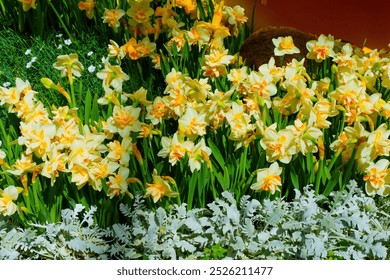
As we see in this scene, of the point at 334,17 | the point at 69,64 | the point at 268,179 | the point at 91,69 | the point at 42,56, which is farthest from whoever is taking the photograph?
the point at 334,17

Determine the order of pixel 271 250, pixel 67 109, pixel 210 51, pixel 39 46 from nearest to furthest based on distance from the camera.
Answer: pixel 271 250 → pixel 67 109 → pixel 210 51 → pixel 39 46

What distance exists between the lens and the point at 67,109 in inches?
85.4

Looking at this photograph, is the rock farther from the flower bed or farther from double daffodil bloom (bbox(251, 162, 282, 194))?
double daffodil bloom (bbox(251, 162, 282, 194))

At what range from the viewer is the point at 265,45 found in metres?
2.73

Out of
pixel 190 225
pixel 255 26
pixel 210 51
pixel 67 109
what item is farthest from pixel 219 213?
pixel 255 26

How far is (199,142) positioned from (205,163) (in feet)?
0.21

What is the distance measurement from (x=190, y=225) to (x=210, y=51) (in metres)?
0.80

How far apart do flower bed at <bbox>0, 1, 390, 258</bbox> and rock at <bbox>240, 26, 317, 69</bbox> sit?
1.32ft

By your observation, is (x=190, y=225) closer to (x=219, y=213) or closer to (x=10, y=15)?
(x=219, y=213)

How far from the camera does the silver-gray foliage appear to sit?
1953 millimetres

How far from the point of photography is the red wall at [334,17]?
9.55ft

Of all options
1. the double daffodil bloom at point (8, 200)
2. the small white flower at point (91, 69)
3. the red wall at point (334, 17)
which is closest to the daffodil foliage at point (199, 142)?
the double daffodil bloom at point (8, 200)

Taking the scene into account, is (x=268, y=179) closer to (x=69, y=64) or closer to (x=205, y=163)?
(x=205, y=163)

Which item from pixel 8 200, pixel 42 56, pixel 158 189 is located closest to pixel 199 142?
pixel 158 189
